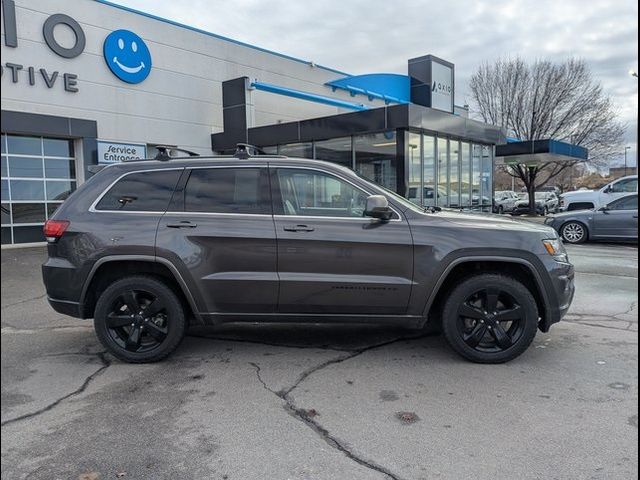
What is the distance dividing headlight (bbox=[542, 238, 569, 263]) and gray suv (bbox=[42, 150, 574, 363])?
1cm

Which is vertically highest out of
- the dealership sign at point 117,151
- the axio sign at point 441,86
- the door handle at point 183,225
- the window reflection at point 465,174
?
the axio sign at point 441,86

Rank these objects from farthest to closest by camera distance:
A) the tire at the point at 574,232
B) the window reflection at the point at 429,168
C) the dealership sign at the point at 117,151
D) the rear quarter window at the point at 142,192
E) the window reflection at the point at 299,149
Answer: the window reflection at the point at 299,149
the dealership sign at the point at 117,151
the window reflection at the point at 429,168
the tire at the point at 574,232
the rear quarter window at the point at 142,192

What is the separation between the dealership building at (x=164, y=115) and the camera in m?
14.4

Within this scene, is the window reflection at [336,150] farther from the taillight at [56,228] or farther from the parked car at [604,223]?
the taillight at [56,228]

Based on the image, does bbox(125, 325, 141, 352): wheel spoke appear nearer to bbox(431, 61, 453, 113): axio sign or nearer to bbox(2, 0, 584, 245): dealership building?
bbox(2, 0, 584, 245): dealership building

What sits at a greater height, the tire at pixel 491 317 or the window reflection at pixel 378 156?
the window reflection at pixel 378 156

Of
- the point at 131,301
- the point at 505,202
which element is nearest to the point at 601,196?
the point at 505,202

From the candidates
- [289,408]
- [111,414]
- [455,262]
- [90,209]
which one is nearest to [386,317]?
[455,262]

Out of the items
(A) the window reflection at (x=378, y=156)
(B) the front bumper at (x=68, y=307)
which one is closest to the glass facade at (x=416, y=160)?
(A) the window reflection at (x=378, y=156)

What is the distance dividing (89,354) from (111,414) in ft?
5.14

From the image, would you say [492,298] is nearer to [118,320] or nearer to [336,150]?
[118,320]

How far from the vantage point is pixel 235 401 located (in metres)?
3.92

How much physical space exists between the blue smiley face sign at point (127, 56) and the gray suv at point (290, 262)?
1317 centimetres

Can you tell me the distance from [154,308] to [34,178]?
12493 millimetres
